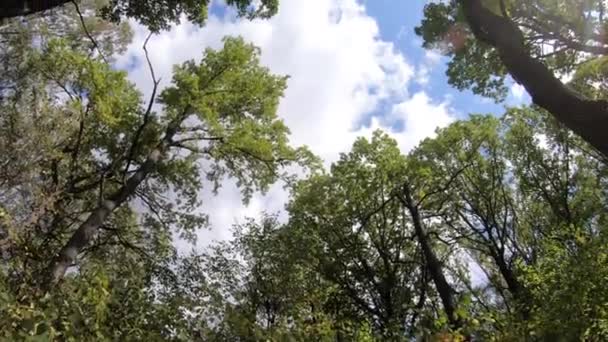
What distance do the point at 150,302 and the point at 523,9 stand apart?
9233 mm

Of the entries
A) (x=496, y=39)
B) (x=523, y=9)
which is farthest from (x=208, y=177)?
(x=496, y=39)

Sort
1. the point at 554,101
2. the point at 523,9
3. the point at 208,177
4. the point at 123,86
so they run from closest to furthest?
the point at 554,101 → the point at 523,9 → the point at 123,86 → the point at 208,177

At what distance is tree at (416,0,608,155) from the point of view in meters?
5.77

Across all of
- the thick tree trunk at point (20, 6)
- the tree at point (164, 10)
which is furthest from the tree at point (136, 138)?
the thick tree trunk at point (20, 6)

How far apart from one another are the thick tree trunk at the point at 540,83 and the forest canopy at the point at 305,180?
0.08 ft

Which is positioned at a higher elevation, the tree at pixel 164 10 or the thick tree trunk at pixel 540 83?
the tree at pixel 164 10

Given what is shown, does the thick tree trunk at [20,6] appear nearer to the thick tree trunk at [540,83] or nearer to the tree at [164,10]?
the tree at [164,10]

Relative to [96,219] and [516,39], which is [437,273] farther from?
[96,219]

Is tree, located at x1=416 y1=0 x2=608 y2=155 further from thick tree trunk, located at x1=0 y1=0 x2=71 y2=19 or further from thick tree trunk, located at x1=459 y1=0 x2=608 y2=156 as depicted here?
thick tree trunk, located at x1=0 y1=0 x2=71 y2=19

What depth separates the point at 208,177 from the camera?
17219 millimetres

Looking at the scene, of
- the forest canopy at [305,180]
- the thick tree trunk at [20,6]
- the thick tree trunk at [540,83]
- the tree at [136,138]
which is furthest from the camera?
the tree at [136,138]

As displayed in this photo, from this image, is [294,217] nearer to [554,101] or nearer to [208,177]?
[208,177]

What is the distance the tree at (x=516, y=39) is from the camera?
5.77 meters

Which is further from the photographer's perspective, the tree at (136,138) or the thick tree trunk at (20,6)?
Answer: the tree at (136,138)
